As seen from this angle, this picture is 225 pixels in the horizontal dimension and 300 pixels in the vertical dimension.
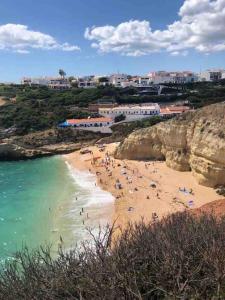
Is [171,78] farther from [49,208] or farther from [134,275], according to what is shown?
[134,275]

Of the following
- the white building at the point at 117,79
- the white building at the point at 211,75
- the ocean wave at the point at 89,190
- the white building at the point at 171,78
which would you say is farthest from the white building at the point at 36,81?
the ocean wave at the point at 89,190

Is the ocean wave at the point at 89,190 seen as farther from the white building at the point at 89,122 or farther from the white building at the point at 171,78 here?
the white building at the point at 171,78

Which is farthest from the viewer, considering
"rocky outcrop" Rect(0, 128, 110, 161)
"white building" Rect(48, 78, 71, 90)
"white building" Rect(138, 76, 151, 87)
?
"white building" Rect(138, 76, 151, 87)

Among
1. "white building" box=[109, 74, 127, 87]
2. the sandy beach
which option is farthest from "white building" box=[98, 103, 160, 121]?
"white building" box=[109, 74, 127, 87]

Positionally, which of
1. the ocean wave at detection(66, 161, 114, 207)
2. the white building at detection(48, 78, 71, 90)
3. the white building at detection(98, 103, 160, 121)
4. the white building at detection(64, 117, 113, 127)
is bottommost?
the ocean wave at detection(66, 161, 114, 207)

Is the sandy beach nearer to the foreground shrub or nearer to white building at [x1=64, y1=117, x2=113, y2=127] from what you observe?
the foreground shrub

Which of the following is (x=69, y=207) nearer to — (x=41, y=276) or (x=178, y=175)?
(x=178, y=175)
